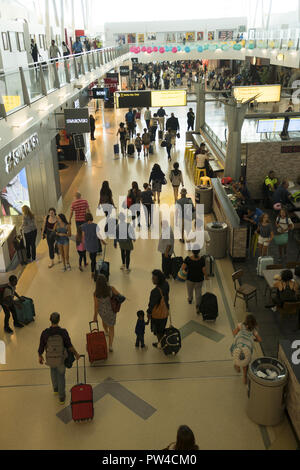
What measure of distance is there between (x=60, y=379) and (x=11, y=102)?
189 inches

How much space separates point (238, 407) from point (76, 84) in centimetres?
1280

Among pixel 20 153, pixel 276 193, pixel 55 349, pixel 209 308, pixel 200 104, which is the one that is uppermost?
pixel 20 153

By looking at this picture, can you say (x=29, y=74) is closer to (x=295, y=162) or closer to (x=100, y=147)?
(x=295, y=162)

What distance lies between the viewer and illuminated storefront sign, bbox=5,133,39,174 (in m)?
6.94

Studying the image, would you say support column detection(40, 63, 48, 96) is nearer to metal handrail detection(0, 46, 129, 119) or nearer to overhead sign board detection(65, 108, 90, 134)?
metal handrail detection(0, 46, 129, 119)

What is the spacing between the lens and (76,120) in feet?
41.0

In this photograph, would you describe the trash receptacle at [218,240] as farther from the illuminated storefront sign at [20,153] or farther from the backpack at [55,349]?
the backpack at [55,349]

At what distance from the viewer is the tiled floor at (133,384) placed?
5.45 m

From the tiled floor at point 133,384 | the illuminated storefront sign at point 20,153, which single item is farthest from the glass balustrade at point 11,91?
the tiled floor at point 133,384

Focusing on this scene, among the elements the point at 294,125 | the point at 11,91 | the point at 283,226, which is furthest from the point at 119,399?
the point at 294,125

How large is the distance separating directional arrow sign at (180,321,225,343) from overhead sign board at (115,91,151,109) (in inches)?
479

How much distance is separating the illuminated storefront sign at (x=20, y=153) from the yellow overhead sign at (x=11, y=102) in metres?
0.66

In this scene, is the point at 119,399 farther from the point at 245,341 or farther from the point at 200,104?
the point at 200,104

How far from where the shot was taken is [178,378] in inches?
254
